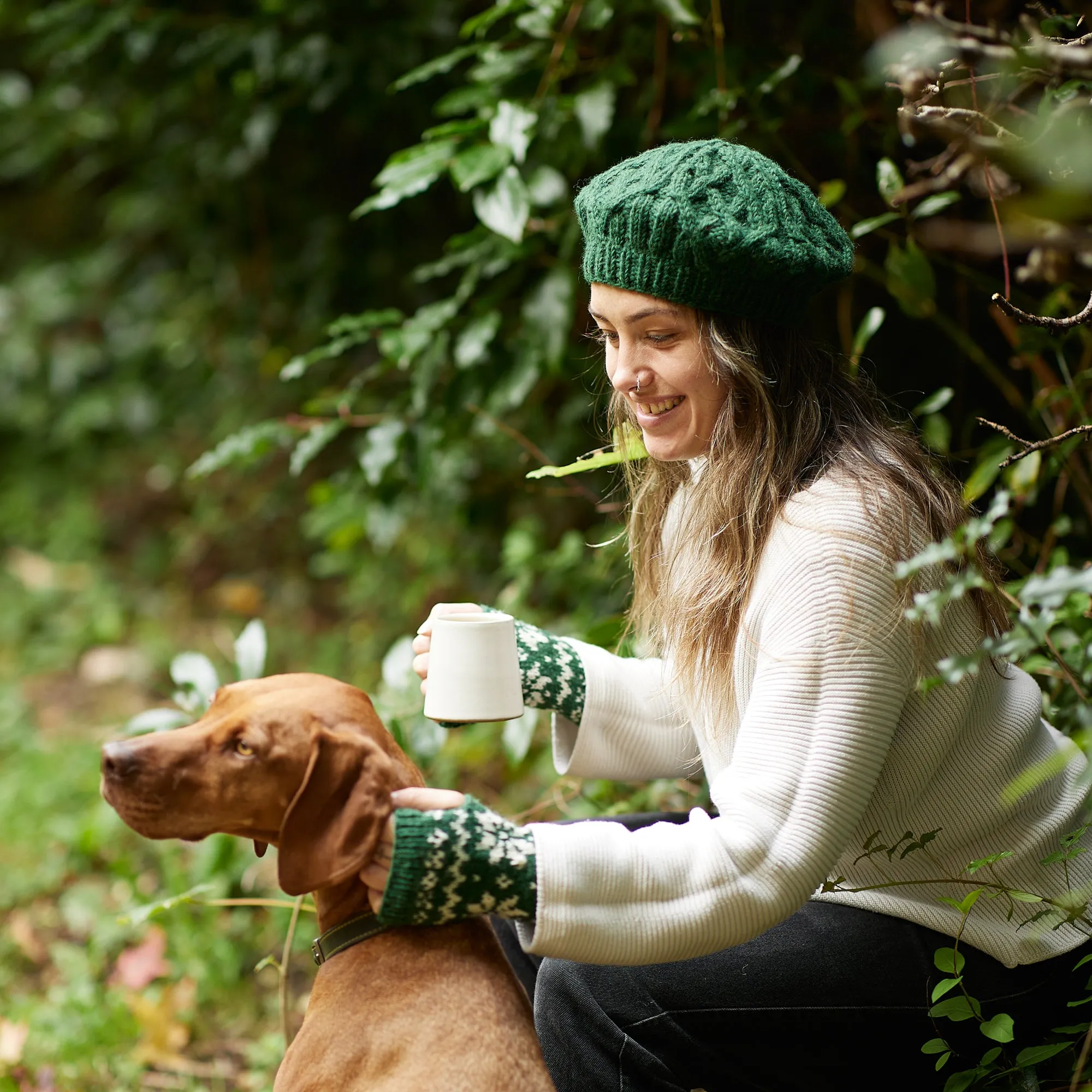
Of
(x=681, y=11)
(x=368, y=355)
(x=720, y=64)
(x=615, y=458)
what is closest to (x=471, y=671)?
(x=615, y=458)

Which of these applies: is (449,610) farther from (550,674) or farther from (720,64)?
(720,64)

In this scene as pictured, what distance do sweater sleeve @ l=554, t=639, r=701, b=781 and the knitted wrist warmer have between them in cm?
65

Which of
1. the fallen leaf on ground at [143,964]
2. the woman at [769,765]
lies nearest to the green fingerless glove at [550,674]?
the woman at [769,765]

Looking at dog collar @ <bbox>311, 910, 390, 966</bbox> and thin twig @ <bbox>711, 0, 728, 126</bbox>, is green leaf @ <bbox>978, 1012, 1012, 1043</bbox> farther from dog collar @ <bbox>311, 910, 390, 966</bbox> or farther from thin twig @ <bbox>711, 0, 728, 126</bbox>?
thin twig @ <bbox>711, 0, 728, 126</bbox>

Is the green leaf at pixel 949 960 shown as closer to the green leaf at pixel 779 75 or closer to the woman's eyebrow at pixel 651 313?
the woman's eyebrow at pixel 651 313

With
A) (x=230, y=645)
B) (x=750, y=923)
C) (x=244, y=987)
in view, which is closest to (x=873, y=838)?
(x=750, y=923)

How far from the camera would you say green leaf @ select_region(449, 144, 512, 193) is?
2.51 metres

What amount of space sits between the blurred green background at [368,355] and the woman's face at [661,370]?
470 mm

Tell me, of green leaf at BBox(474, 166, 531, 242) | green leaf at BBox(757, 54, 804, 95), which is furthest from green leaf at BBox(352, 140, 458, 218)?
green leaf at BBox(757, 54, 804, 95)

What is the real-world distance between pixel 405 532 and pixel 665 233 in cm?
331

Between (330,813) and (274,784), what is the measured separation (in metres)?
0.10

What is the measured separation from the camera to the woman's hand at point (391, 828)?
5.14 feet

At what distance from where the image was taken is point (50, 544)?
20.3 ft

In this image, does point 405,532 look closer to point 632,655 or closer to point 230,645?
point 230,645
